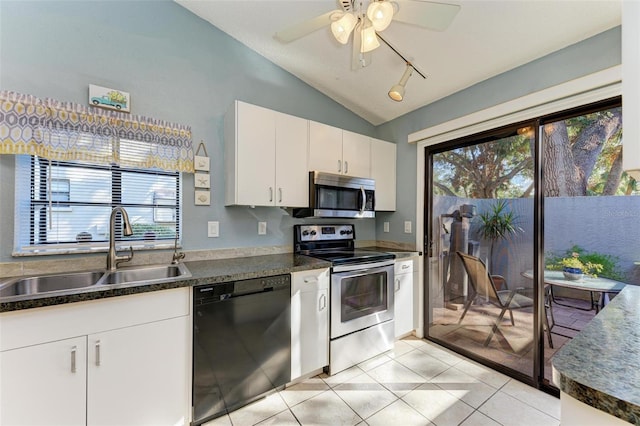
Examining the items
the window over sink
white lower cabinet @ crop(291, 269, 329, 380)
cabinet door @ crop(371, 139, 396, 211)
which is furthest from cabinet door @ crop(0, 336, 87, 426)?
cabinet door @ crop(371, 139, 396, 211)

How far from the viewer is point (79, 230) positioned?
5.84 feet

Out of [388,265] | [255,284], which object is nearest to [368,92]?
[388,265]

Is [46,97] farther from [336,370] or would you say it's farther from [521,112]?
[521,112]

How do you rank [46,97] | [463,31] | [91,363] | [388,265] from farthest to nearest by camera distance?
[388,265] < [463,31] < [46,97] < [91,363]

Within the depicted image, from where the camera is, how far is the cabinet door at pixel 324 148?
2441mm

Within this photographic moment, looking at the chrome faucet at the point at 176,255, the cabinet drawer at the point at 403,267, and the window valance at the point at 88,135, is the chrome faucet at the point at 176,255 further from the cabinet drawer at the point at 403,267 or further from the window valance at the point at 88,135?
the cabinet drawer at the point at 403,267

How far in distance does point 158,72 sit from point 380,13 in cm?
176

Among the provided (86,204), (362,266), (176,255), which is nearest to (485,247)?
(362,266)

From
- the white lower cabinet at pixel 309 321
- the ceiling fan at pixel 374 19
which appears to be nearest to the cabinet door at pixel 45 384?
the white lower cabinet at pixel 309 321

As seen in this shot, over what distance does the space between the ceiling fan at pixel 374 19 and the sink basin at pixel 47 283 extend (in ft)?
6.56

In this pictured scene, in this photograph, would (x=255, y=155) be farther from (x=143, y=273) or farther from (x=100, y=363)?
(x=100, y=363)

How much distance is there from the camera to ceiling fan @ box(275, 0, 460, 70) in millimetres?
1250

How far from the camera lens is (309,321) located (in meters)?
2.02

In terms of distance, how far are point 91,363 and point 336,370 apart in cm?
165
